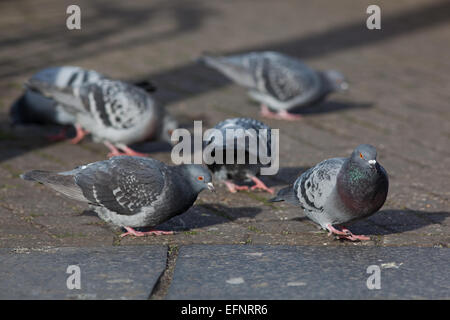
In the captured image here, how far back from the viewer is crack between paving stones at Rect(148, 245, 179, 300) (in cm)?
367

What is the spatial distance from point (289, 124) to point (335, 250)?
3044 millimetres

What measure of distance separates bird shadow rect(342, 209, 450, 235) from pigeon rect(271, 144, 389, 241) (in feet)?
0.71

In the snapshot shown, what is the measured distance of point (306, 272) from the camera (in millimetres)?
3947

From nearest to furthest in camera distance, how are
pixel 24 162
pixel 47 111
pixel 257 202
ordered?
pixel 257 202 < pixel 24 162 < pixel 47 111

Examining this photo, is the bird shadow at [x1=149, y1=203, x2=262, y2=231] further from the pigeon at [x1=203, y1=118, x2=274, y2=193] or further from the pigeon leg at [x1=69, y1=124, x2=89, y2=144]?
the pigeon leg at [x1=69, y1=124, x2=89, y2=144]

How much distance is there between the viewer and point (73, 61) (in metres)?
8.84

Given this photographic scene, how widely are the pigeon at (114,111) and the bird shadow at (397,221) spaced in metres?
2.05

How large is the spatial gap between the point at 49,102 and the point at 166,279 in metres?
3.21

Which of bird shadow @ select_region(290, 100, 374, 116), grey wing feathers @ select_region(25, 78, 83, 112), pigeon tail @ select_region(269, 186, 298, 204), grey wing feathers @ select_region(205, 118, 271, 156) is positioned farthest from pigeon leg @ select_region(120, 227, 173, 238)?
bird shadow @ select_region(290, 100, 374, 116)

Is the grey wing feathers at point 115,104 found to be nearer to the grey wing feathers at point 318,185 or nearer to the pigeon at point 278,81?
the pigeon at point 278,81

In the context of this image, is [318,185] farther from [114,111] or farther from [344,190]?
Result: [114,111]

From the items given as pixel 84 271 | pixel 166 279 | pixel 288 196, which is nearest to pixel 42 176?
pixel 84 271
